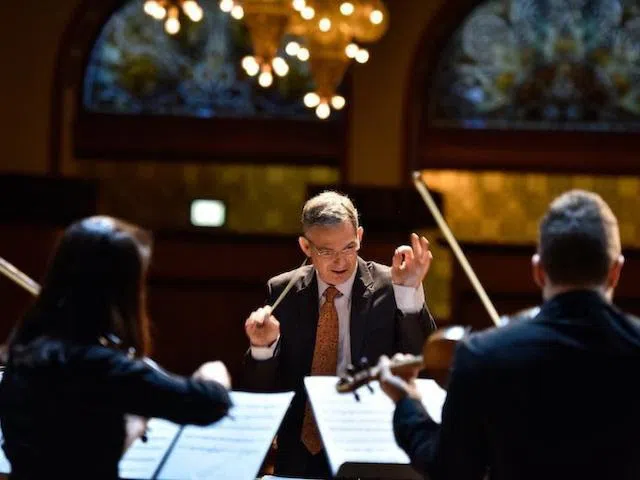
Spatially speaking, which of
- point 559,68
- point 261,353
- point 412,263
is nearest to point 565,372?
point 412,263

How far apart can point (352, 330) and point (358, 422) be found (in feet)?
2.23

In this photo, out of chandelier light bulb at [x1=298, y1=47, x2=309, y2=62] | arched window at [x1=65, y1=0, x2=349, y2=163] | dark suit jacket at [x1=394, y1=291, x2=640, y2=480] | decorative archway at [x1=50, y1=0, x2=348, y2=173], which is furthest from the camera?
arched window at [x1=65, y1=0, x2=349, y2=163]

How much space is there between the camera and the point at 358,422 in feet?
9.38

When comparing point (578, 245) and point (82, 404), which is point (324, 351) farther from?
point (578, 245)

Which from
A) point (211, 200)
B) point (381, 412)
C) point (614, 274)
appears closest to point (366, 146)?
point (211, 200)

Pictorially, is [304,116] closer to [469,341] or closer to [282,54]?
[282,54]

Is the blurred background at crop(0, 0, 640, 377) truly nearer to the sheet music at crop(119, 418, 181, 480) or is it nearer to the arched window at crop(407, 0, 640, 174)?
the arched window at crop(407, 0, 640, 174)

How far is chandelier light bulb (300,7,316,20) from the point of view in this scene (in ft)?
18.5

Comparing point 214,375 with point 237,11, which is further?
point 237,11

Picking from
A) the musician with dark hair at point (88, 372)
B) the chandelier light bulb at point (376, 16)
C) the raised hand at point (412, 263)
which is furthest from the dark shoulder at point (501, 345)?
the chandelier light bulb at point (376, 16)

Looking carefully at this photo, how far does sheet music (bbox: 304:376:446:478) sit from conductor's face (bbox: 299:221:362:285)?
46cm

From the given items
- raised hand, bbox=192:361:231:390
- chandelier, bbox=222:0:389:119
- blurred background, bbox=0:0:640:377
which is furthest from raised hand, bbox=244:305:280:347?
blurred background, bbox=0:0:640:377

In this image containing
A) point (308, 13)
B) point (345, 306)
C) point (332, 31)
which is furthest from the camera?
point (332, 31)

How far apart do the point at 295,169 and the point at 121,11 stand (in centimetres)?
157
